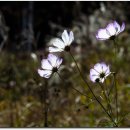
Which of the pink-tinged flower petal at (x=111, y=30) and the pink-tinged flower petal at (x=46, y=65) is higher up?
the pink-tinged flower petal at (x=111, y=30)

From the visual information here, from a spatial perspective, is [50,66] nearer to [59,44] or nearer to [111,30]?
[59,44]

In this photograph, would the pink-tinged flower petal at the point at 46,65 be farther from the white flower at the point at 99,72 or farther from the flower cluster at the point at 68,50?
the white flower at the point at 99,72

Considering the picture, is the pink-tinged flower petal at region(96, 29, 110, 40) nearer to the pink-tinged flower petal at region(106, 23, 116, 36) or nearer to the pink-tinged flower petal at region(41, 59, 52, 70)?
the pink-tinged flower petal at region(106, 23, 116, 36)

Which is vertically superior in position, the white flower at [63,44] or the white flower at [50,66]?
the white flower at [63,44]

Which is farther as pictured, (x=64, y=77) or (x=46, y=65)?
(x=64, y=77)

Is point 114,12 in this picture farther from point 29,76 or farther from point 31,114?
point 31,114

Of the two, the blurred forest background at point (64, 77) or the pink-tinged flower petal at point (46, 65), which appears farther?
the blurred forest background at point (64, 77)

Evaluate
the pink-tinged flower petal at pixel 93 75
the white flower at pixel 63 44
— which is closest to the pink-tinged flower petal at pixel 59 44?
the white flower at pixel 63 44

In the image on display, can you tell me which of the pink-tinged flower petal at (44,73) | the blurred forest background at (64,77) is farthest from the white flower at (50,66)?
the blurred forest background at (64,77)

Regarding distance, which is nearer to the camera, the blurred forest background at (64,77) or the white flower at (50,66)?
the white flower at (50,66)

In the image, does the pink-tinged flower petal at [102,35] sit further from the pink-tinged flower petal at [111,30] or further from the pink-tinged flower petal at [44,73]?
the pink-tinged flower petal at [44,73]

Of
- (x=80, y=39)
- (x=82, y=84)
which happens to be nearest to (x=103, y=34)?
(x=82, y=84)

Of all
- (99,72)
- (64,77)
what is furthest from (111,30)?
(64,77)

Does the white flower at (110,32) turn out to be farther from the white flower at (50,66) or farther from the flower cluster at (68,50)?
the white flower at (50,66)
